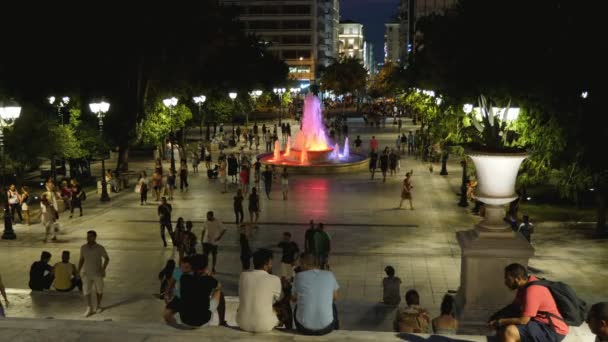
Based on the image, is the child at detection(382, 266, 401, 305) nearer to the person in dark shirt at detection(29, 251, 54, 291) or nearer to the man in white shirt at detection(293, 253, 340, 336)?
the man in white shirt at detection(293, 253, 340, 336)

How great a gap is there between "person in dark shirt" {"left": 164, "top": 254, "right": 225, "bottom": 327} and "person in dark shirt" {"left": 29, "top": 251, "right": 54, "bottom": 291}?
7.20 m

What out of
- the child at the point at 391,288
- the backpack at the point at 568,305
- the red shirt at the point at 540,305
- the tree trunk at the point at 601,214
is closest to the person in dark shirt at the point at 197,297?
the red shirt at the point at 540,305

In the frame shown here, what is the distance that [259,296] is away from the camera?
736cm

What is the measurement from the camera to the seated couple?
24.0 ft

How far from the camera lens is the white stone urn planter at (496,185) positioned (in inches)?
393

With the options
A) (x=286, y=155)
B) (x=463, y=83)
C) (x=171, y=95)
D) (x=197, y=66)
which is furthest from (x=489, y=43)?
(x=197, y=66)

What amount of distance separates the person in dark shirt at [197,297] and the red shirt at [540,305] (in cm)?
343

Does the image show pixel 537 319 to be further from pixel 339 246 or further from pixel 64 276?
pixel 339 246

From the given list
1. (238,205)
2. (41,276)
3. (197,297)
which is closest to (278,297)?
(197,297)

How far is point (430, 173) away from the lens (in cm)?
3434

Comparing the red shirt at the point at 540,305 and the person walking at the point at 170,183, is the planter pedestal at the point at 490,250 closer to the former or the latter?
the red shirt at the point at 540,305

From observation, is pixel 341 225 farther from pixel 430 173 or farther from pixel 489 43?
pixel 430 173

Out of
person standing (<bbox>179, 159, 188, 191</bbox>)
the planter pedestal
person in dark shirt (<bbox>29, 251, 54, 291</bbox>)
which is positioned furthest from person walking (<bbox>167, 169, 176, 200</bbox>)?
the planter pedestal

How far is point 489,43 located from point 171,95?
59.7 feet
